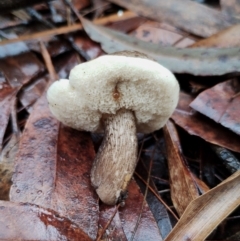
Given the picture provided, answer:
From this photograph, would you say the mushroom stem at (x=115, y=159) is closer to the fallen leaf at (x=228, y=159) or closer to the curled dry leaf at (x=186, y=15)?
the fallen leaf at (x=228, y=159)

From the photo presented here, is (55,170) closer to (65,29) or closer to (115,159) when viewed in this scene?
(115,159)

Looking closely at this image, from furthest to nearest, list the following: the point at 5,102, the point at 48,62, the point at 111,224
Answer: the point at 48,62, the point at 5,102, the point at 111,224

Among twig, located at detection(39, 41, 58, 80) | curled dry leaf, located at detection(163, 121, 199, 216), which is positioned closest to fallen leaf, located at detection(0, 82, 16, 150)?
twig, located at detection(39, 41, 58, 80)

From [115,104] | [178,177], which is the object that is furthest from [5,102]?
[178,177]

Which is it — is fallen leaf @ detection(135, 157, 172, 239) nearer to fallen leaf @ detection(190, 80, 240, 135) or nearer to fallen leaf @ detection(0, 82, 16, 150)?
fallen leaf @ detection(190, 80, 240, 135)

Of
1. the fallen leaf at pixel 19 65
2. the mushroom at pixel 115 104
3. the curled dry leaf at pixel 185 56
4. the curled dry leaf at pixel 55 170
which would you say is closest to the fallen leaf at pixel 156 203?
the mushroom at pixel 115 104
